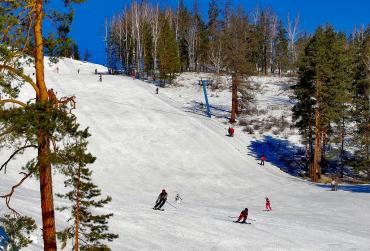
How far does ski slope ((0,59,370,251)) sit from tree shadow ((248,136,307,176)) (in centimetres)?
142

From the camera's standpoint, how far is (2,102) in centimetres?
917

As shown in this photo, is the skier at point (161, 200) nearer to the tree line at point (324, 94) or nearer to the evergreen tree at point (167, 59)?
the tree line at point (324, 94)

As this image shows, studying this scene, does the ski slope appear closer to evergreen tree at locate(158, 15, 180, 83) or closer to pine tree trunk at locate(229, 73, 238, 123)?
pine tree trunk at locate(229, 73, 238, 123)

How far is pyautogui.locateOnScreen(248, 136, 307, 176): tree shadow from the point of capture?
41719mm

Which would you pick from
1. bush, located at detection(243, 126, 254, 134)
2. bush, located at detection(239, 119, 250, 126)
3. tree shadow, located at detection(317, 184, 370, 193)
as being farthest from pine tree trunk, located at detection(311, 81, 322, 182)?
bush, located at detection(239, 119, 250, 126)

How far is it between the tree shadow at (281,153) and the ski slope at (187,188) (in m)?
1.42

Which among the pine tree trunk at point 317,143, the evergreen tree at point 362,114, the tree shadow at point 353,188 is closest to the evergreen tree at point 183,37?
the evergreen tree at point 362,114

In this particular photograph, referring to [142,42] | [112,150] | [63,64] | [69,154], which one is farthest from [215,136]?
[63,64]

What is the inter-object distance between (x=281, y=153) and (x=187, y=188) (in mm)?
16192

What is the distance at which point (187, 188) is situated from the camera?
1243 inches

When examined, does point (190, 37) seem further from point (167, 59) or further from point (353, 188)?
point (353, 188)

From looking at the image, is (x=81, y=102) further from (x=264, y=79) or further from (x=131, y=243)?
(x=264, y=79)

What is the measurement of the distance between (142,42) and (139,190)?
56535 millimetres

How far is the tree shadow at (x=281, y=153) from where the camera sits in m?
41.7
